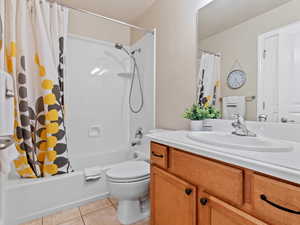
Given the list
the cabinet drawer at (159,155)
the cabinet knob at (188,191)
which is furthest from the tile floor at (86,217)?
the cabinet knob at (188,191)

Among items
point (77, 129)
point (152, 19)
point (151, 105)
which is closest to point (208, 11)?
point (152, 19)

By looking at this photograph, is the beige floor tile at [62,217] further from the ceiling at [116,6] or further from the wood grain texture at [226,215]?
the ceiling at [116,6]

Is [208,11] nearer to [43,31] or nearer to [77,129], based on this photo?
[43,31]

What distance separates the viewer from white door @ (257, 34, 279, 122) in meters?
1.01

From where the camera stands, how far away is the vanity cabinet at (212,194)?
534 millimetres

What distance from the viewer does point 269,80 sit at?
1.04 m

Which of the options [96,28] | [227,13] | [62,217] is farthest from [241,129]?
[96,28]

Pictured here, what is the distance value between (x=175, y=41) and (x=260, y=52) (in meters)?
0.86

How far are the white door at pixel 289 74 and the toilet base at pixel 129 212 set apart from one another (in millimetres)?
1320

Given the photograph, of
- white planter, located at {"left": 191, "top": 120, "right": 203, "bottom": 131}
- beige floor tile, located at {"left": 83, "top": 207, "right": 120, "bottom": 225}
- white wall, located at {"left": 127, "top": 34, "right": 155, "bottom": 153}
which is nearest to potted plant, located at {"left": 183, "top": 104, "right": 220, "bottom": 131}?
A: white planter, located at {"left": 191, "top": 120, "right": 203, "bottom": 131}

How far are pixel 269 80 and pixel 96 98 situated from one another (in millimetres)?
2025

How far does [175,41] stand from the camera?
5.61ft

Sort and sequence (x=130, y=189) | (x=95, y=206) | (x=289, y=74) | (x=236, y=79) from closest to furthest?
(x=289, y=74) < (x=236, y=79) < (x=130, y=189) < (x=95, y=206)

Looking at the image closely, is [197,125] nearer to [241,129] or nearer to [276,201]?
[241,129]
